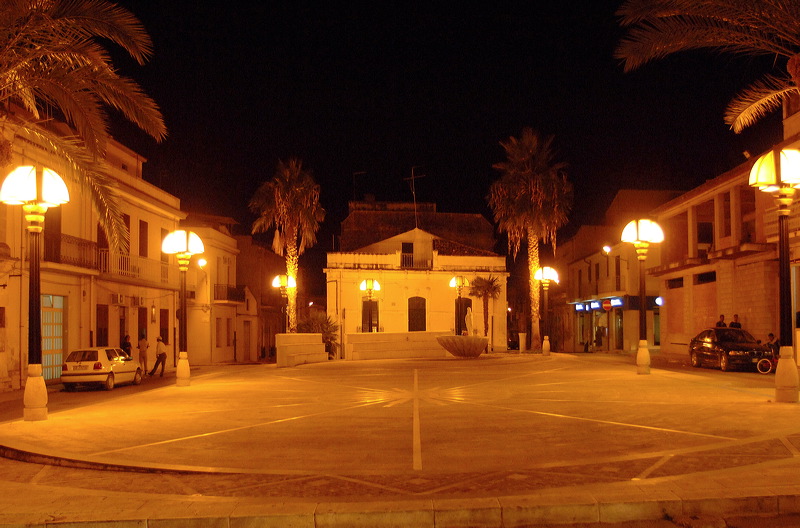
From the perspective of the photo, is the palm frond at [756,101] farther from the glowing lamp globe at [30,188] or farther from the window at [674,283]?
the window at [674,283]

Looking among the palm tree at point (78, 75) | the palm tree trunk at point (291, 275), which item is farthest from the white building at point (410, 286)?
the palm tree at point (78, 75)

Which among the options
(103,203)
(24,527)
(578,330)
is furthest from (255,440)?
(578,330)

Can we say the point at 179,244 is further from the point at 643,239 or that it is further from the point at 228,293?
the point at 228,293

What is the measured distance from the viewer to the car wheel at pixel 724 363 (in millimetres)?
23219

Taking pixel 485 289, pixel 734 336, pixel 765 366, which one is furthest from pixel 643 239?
pixel 485 289

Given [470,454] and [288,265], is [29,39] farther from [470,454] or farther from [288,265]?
[288,265]

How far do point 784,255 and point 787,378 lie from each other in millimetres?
2209

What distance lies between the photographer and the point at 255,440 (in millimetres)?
10367

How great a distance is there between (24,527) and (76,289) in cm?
2114

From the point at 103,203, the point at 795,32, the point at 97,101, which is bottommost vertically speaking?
the point at 103,203

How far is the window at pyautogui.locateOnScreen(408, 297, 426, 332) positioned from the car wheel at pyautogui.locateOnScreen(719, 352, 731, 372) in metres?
28.2

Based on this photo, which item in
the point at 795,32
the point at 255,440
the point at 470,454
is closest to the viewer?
the point at 470,454

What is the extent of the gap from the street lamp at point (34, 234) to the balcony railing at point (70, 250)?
11.1 m

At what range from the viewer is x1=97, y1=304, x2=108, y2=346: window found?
2733 centimetres
